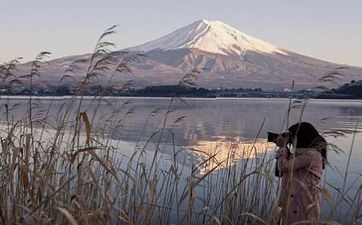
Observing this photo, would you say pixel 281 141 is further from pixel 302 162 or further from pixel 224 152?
pixel 224 152

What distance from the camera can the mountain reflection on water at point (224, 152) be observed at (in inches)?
233

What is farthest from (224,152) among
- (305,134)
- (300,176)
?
(305,134)

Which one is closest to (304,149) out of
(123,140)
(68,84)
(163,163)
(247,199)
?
(247,199)

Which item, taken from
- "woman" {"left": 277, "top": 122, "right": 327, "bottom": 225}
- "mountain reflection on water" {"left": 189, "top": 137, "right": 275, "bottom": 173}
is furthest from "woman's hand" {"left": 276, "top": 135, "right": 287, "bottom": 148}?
"mountain reflection on water" {"left": 189, "top": 137, "right": 275, "bottom": 173}

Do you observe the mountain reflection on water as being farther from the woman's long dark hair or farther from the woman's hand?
the woman's long dark hair

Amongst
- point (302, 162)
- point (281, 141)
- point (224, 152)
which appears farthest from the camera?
point (224, 152)

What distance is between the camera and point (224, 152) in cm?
1276

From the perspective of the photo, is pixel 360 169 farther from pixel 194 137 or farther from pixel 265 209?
pixel 194 137

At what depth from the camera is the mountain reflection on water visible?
5.93 m

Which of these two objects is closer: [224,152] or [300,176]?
[300,176]

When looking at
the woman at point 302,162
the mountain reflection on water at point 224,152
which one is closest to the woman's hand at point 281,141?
the woman at point 302,162

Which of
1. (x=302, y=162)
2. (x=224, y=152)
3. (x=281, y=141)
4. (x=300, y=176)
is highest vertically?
(x=281, y=141)

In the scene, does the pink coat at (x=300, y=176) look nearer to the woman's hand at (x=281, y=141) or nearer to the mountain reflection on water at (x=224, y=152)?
the woman's hand at (x=281, y=141)

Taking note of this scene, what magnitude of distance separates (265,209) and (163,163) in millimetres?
5013
